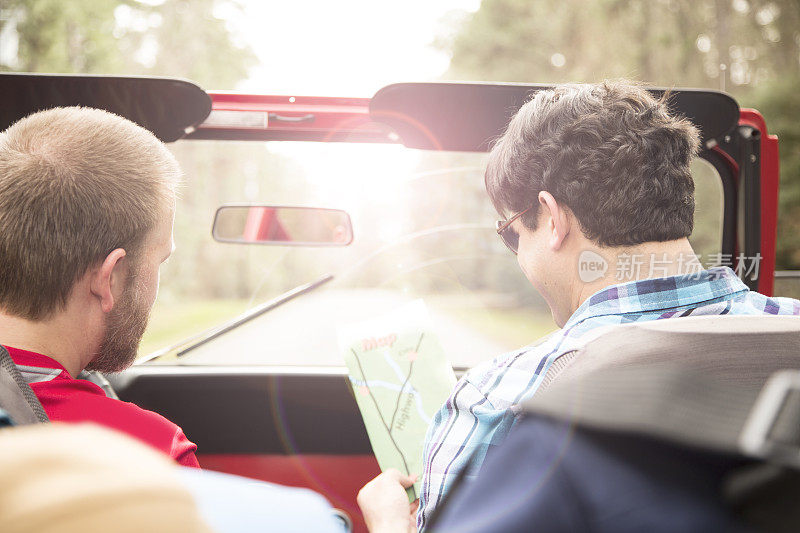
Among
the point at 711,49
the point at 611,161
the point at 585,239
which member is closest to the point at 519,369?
the point at 585,239

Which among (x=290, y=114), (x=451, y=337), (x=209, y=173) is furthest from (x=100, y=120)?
(x=451, y=337)

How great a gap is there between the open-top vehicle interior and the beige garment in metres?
1.60

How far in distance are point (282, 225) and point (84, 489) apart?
2084 mm

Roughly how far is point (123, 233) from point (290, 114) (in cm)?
89

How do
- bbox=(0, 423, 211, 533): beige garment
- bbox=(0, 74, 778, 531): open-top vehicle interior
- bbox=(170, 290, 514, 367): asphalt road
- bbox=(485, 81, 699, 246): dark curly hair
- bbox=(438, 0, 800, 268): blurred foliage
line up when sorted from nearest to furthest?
bbox=(0, 423, 211, 533): beige garment
bbox=(485, 81, 699, 246): dark curly hair
bbox=(0, 74, 778, 531): open-top vehicle interior
bbox=(170, 290, 514, 367): asphalt road
bbox=(438, 0, 800, 268): blurred foliage

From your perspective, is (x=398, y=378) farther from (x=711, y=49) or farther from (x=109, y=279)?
(x=711, y=49)

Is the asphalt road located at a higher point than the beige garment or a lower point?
lower

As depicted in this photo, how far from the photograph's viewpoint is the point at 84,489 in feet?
1.36

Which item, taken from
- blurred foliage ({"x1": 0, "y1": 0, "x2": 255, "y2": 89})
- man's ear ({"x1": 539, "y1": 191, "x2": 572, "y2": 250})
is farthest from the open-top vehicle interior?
blurred foliage ({"x1": 0, "y1": 0, "x2": 255, "y2": 89})

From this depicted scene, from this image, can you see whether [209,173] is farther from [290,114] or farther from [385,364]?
[385,364]

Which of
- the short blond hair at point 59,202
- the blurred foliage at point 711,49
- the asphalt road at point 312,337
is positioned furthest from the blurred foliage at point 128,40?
the short blond hair at point 59,202

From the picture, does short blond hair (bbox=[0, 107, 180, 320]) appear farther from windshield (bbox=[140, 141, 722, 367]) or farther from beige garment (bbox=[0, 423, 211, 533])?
beige garment (bbox=[0, 423, 211, 533])

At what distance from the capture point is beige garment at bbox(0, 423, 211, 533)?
0.40 metres

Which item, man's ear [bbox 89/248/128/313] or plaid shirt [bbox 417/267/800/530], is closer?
plaid shirt [bbox 417/267/800/530]
